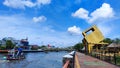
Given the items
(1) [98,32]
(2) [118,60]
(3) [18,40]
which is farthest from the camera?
(3) [18,40]

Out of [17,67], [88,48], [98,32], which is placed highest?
[98,32]

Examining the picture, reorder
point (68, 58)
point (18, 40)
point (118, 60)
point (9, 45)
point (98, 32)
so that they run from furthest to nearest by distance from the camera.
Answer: point (18, 40) → point (9, 45) → point (98, 32) → point (118, 60) → point (68, 58)

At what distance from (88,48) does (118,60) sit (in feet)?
93.8

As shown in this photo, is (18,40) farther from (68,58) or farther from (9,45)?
(68,58)

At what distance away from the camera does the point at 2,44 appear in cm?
16762

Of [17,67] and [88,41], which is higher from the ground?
[88,41]

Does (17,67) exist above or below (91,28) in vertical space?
below

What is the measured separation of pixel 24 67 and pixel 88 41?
42.1ft

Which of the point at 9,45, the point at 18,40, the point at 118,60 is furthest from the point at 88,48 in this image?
the point at 18,40

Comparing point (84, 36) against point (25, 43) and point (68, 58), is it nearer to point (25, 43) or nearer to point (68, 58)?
point (68, 58)

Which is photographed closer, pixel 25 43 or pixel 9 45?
pixel 9 45

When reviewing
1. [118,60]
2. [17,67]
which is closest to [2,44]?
[17,67]

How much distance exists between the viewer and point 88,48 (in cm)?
4797

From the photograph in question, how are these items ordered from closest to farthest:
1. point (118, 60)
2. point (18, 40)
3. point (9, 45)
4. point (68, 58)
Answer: point (68, 58), point (118, 60), point (9, 45), point (18, 40)
